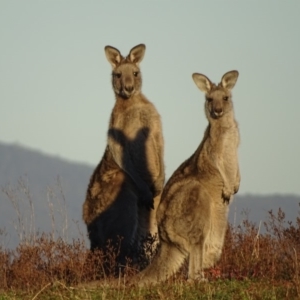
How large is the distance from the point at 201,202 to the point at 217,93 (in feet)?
4.64

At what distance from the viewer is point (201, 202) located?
450 inches

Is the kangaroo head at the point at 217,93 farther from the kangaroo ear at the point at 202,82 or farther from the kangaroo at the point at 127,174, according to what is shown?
the kangaroo at the point at 127,174

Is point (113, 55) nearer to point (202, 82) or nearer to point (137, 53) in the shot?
point (137, 53)

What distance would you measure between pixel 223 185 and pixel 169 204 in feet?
2.09

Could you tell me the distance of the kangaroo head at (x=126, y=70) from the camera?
14.0 metres

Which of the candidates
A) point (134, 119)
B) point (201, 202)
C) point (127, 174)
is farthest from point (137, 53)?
point (201, 202)

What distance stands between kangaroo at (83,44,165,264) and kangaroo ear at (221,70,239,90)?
1859 mm

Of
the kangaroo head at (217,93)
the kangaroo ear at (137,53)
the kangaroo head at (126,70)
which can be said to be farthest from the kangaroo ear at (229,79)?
the kangaroo ear at (137,53)

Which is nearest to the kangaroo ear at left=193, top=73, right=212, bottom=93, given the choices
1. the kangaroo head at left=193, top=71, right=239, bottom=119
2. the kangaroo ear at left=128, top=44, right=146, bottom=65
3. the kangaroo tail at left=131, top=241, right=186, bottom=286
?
the kangaroo head at left=193, top=71, right=239, bottom=119

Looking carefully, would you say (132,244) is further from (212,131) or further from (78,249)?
(212,131)

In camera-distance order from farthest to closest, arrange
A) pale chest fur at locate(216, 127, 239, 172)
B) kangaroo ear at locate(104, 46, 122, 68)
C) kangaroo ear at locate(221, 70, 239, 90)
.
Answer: kangaroo ear at locate(104, 46, 122, 68) → kangaroo ear at locate(221, 70, 239, 90) → pale chest fur at locate(216, 127, 239, 172)

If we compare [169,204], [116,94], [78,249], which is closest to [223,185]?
[169,204]

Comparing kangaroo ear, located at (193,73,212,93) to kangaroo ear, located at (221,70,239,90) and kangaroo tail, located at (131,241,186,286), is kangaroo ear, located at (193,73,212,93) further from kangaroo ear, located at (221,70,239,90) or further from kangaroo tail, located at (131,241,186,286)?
kangaroo tail, located at (131,241,186,286)

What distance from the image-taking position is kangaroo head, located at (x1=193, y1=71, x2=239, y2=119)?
1207cm
